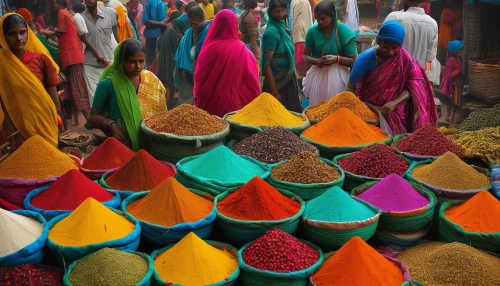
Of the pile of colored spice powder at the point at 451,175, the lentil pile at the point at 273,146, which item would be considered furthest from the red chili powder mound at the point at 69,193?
the pile of colored spice powder at the point at 451,175

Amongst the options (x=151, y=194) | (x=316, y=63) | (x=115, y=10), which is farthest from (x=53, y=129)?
(x=115, y=10)

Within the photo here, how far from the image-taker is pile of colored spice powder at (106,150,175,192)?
97.2 inches

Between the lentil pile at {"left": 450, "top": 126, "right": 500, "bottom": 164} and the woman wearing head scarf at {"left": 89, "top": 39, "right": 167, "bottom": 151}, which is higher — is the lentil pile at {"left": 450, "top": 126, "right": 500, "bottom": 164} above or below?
below

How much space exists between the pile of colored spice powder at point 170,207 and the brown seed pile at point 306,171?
40 cm

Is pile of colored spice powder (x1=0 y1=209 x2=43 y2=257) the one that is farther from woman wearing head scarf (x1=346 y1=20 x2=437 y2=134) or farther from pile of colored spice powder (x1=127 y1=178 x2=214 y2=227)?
woman wearing head scarf (x1=346 y1=20 x2=437 y2=134)

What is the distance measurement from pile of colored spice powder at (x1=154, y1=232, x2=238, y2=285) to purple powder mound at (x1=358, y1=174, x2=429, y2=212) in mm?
656

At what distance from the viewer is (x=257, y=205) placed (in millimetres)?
2184

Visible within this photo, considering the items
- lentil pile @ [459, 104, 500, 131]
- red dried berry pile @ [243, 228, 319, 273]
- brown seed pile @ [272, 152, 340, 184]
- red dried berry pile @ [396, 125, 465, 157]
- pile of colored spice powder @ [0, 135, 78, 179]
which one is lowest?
lentil pile @ [459, 104, 500, 131]

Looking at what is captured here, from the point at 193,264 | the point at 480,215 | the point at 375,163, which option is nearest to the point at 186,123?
the point at 375,163

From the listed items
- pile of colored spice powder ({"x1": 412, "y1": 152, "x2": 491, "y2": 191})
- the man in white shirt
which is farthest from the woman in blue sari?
pile of colored spice powder ({"x1": 412, "y1": 152, "x2": 491, "y2": 191})

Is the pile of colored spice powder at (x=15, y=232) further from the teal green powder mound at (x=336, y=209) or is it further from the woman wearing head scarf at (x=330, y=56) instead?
the woman wearing head scarf at (x=330, y=56)

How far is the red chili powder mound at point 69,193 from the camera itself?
89.7 inches

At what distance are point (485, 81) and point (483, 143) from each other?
2441mm

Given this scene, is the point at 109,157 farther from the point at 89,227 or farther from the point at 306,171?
the point at 306,171
